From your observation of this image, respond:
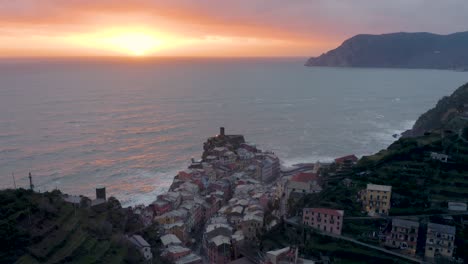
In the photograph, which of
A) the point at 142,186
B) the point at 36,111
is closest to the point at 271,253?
the point at 142,186

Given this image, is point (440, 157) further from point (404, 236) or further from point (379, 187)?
point (404, 236)

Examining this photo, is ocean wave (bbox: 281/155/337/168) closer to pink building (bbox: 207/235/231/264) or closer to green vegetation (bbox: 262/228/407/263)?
green vegetation (bbox: 262/228/407/263)

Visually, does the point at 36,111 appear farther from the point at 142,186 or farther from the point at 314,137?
the point at 314,137

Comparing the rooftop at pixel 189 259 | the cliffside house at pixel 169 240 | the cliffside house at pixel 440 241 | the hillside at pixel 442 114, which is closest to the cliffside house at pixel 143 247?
the rooftop at pixel 189 259

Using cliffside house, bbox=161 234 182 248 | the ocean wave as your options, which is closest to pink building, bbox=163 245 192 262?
cliffside house, bbox=161 234 182 248

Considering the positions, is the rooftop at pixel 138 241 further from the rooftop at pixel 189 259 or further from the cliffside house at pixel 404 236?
the cliffside house at pixel 404 236

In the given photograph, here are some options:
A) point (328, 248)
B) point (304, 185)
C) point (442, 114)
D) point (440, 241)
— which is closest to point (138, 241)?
point (328, 248)
